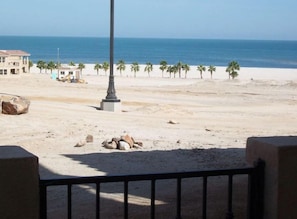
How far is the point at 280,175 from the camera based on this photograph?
14.1 ft

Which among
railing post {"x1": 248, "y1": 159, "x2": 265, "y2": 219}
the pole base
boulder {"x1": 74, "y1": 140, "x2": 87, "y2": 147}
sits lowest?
boulder {"x1": 74, "y1": 140, "x2": 87, "y2": 147}

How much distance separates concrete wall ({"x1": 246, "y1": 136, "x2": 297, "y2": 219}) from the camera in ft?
14.0

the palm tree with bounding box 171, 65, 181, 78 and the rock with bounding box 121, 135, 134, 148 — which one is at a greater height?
the palm tree with bounding box 171, 65, 181, 78

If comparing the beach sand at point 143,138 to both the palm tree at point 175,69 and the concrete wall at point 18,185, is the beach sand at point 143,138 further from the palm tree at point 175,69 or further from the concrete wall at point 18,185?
the palm tree at point 175,69

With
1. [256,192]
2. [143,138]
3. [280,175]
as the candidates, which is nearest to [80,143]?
[143,138]

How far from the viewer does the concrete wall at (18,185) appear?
148 inches

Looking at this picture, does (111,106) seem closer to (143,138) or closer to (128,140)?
(143,138)

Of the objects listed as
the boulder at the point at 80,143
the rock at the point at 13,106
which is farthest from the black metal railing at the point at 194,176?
the rock at the point at 13,106

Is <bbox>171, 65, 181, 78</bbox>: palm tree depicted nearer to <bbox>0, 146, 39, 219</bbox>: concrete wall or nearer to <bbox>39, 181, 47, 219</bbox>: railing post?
<bbox>39, 181, 47, 219</bbox>: railing post

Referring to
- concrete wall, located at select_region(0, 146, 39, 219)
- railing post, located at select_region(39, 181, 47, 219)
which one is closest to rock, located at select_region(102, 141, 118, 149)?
railing post, located at select_region(39, 181, 47, 219)

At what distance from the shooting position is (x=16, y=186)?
3.80 meters

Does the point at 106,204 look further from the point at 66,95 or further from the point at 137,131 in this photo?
the point at 66,95

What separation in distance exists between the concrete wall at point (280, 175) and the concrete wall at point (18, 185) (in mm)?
1634

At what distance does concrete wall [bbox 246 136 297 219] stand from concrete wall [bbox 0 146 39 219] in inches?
64.3
